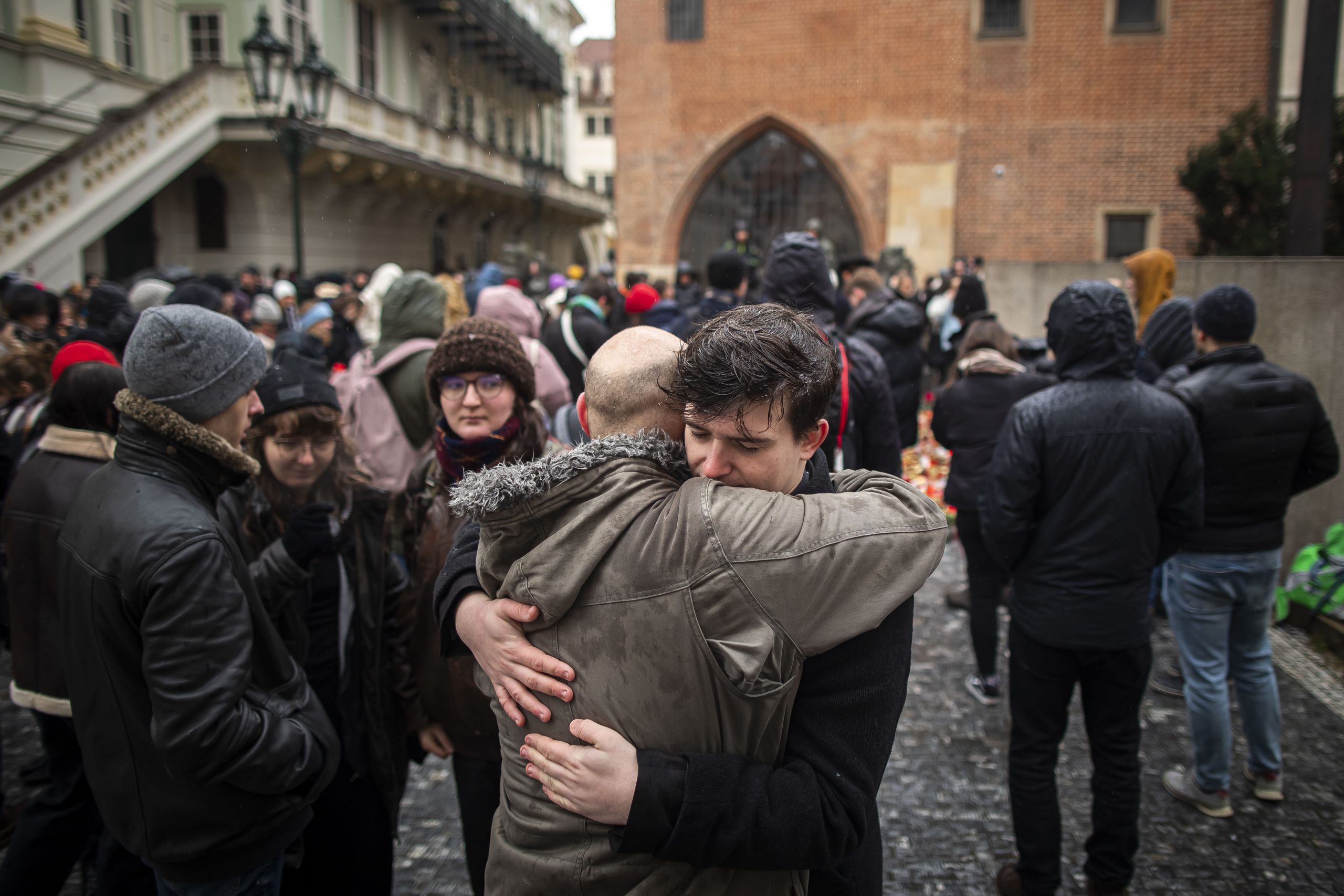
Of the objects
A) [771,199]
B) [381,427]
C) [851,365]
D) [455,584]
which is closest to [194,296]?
[381,427]

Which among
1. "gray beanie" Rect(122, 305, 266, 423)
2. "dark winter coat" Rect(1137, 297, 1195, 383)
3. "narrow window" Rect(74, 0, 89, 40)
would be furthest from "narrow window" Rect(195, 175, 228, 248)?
"gray beanie" Rect(122, 305, 266, 423)

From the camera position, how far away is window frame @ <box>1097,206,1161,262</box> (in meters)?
20.9

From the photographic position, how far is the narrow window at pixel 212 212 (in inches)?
773

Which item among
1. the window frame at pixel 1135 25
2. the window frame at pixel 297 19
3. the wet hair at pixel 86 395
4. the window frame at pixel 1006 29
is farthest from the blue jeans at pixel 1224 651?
the window frame at pixel 297 19

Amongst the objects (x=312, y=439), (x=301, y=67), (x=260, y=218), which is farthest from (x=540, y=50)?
(x=312, y=439)

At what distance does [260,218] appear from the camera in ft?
64.1

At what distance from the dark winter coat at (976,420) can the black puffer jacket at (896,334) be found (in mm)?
394

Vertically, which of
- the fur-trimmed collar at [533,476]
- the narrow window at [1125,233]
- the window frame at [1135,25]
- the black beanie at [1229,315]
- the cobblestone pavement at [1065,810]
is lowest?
the cobblestone pavement at [1065,810]

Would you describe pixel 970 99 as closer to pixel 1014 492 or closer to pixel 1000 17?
pixel 1000 17

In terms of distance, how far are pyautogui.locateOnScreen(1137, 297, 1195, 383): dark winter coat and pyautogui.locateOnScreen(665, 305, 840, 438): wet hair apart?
4.51m

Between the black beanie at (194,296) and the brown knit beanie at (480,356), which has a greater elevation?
the black beanie at (194,296)

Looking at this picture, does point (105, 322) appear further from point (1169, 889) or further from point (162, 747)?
→ point (1169, 889)

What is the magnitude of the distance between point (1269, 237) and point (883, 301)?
11308mm

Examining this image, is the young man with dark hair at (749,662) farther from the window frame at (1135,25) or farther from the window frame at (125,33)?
the window frame at (1135,25)
